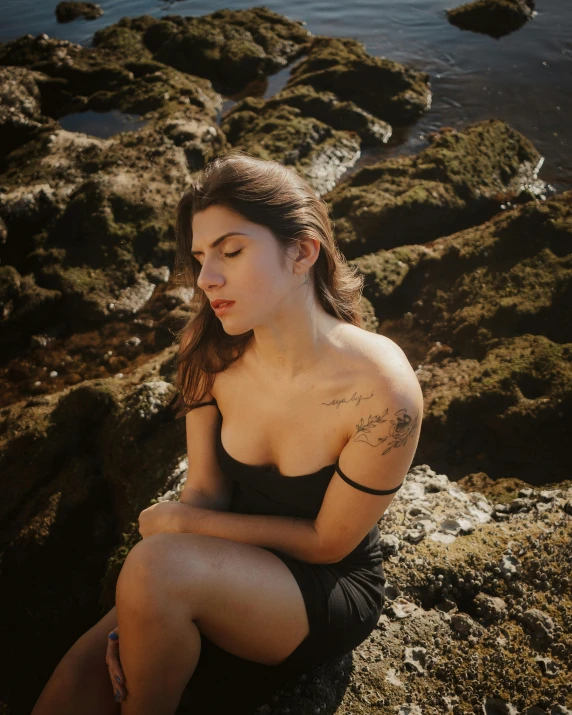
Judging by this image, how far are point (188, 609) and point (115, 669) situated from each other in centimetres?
53

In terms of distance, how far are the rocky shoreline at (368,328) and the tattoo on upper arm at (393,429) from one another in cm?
115

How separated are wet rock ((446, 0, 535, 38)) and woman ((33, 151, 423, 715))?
55.1ft

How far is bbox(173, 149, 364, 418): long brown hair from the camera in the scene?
270 cm

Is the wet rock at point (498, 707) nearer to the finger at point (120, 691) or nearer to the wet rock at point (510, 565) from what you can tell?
the wet rock at point (510, 565)

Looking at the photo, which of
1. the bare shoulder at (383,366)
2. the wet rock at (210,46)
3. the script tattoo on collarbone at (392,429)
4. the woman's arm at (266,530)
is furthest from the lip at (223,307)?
the wet rock at (210,46)

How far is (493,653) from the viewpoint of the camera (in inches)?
113

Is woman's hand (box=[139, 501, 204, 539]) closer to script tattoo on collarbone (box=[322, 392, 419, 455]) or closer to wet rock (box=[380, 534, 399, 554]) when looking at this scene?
script tattoo on collarbone (box=[322, 392, 419, 455])

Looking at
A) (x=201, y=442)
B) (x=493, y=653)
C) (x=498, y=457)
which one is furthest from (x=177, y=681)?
(x=498, y=457)

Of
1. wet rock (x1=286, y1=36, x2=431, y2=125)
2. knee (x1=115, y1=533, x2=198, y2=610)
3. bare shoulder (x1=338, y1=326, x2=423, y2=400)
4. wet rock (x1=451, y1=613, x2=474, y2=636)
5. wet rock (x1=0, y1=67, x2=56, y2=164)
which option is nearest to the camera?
knee (x1=115, y1=533, x2=198, y2=610)

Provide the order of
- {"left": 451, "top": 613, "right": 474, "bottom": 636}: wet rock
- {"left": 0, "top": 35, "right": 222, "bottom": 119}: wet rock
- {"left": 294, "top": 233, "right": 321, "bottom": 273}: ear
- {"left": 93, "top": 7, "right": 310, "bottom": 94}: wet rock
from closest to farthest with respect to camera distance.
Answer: {"left": 294, "top": 233, "right": 321, "bottom": 273}: ear
{"left": 451, "top": 613, "right": 474, "bottom": 636}: wet rock
{"left": 0, "top": 35, "right": 222, "bottom": 119}: wet rock
{"left": 93, "top": 7, "right": 310, "bottom": 94}: wet rock

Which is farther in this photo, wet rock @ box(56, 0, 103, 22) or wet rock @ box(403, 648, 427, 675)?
wet rock @ box(56, 0, 103, 22)

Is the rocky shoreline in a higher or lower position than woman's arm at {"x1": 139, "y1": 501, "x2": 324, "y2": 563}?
lower

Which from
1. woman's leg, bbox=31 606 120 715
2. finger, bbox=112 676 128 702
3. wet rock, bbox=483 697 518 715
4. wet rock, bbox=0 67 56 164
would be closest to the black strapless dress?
wet rock, bbox=483 697 518 715

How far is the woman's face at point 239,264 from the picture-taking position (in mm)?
2676
